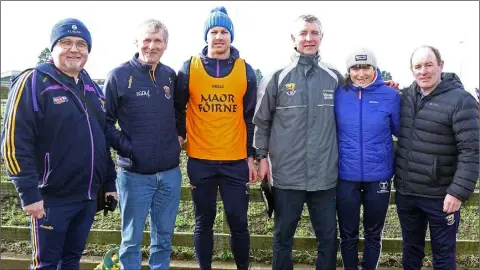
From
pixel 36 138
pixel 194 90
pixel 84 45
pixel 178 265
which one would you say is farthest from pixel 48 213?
pixel 178 265

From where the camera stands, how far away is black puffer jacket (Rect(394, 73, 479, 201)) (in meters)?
3.21

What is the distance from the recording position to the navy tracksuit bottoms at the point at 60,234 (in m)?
2.81

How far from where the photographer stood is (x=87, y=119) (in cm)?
293

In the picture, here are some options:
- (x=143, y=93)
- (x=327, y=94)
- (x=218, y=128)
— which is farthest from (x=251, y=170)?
(x=143, y=93)

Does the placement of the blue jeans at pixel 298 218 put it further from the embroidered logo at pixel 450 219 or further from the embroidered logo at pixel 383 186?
the embroidered logo at pixel 450 219

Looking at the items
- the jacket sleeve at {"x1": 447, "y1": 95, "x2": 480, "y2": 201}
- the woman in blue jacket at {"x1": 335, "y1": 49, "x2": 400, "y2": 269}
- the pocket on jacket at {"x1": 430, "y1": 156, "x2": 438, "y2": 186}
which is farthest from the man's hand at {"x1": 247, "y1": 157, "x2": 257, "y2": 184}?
the jacket sleeve at {"x1": 447, "y1": 95, "x2": 480, "y2": 201}

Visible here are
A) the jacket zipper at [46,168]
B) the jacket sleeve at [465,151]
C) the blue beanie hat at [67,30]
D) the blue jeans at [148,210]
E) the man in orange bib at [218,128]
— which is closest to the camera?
the jacket zipper at [46,168]

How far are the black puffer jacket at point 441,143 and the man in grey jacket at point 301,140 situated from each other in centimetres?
58

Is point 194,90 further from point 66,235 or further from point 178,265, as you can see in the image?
point 178,265

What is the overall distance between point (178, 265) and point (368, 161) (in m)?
2.08

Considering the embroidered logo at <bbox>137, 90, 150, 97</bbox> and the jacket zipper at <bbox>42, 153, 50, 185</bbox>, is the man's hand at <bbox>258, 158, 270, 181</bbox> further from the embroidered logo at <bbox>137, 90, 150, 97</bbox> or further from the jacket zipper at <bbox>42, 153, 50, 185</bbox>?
the jacket zipper at <bbox>42, 153, 50, 185</bbox>

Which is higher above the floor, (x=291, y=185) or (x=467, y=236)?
(x=291, y=185)

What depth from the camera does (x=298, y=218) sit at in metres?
3.56

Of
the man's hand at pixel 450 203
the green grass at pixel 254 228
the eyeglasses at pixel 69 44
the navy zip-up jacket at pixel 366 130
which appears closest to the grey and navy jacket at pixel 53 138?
the eyeglasses at pixel 69 44
